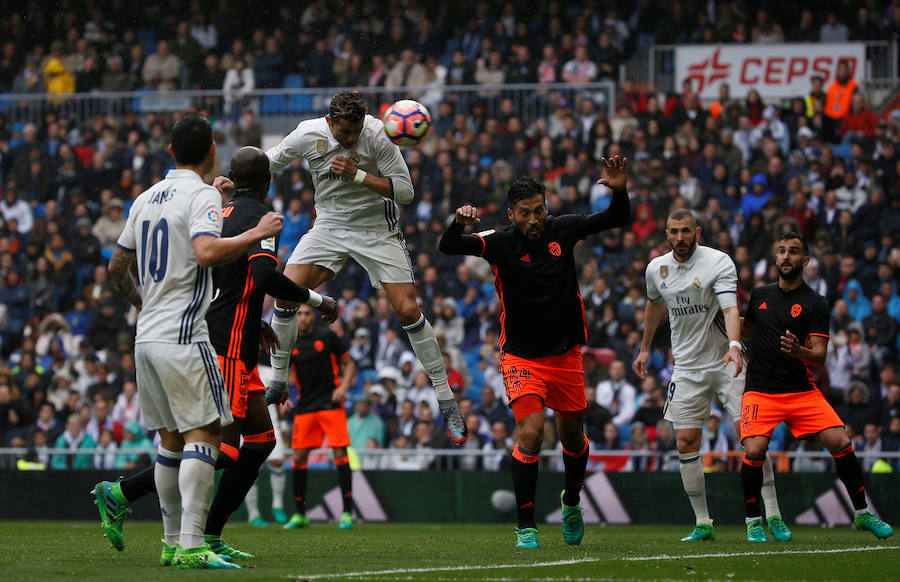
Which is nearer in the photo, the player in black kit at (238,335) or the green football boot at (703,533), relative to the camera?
the player in black kit at (238,335)

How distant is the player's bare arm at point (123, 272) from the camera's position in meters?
7.80

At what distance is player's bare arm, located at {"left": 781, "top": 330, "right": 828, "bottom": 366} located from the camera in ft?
34.1

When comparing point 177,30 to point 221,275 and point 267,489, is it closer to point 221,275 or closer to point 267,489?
point 267,489

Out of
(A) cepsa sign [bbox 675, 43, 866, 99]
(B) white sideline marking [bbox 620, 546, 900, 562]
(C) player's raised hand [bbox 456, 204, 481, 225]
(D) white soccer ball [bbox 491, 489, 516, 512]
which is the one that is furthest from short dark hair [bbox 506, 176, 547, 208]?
(A) cepsa sign [bbox 675, 43, 866, 99]

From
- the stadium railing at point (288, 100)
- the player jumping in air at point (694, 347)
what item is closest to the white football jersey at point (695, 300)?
the player jumping in air at point (694, 347)

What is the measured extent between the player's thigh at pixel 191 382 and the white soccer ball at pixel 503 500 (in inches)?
388

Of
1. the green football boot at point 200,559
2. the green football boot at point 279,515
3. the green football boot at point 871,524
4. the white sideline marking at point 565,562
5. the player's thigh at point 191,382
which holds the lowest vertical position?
the green football boot at point 279,515

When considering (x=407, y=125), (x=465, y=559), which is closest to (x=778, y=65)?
(x=407, y=125)

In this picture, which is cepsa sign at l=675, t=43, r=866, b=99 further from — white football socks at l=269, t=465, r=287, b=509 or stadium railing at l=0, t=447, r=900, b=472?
white football socks at l=269, t=465, r=287, b=509

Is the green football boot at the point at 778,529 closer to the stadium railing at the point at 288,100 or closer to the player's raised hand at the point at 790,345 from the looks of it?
the player's raised hand at the point at 790,345

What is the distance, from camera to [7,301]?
2309 centimetres

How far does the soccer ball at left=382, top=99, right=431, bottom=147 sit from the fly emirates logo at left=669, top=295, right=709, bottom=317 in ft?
8.85

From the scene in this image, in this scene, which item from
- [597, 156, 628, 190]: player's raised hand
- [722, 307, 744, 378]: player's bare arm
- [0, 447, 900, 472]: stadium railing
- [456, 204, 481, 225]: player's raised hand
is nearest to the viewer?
[456, 204, 481, 225]: player's raised hand

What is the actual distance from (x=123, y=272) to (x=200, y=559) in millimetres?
1807
